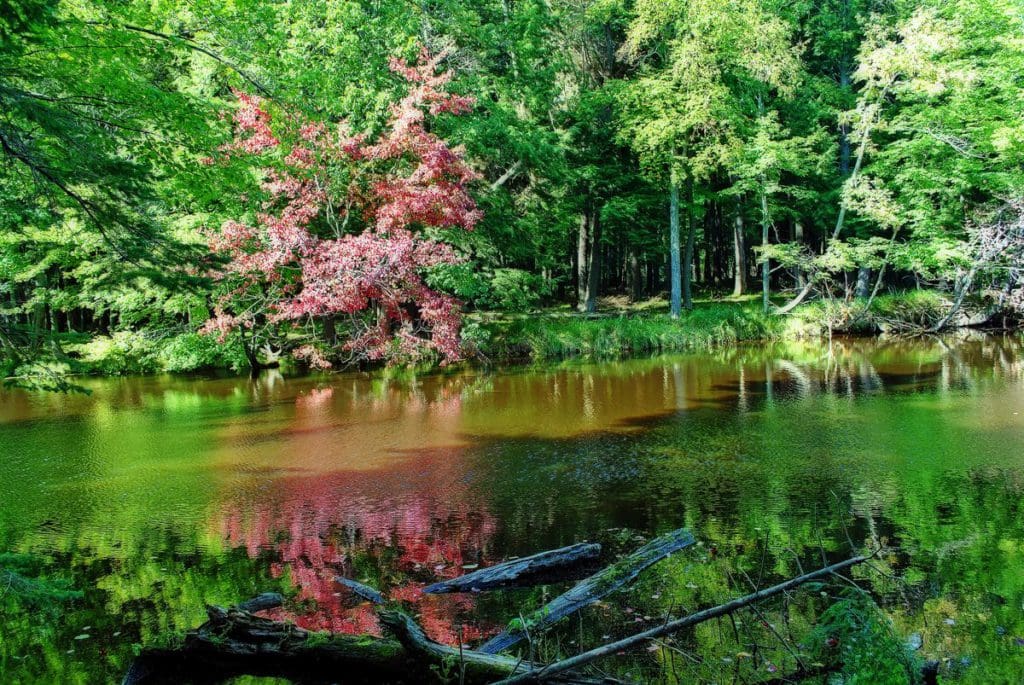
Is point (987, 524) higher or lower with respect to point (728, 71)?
lower

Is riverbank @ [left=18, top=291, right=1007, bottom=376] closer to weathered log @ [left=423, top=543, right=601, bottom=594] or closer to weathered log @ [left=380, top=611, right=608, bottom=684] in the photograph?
weathered log @ [left=423, top=543, right=601, bottom=594]

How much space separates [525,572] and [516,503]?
2442 mm

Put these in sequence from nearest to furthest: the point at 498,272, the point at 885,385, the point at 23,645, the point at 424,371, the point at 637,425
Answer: the point at 23,645 < the point at 637,425 < the point at 885,385 < the point at 424,371 < the point at 498,272

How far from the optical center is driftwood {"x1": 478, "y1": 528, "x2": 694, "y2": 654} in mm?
4051

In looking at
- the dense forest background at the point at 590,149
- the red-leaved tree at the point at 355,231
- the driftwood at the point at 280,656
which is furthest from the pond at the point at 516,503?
the dense forest background at the point at 590,149

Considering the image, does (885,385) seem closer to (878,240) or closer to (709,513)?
(709,513)

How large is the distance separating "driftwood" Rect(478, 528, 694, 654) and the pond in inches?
10.9

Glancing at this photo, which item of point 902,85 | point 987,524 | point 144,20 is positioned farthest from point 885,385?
point 144,20

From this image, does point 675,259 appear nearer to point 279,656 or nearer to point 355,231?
point 355,231

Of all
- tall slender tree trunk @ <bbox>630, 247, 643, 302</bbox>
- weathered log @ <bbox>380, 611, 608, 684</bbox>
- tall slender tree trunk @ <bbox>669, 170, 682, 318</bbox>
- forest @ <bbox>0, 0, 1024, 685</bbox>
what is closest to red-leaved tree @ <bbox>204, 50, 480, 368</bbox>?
forest @ <bbox>0, 0, 1024, 685</bbox>

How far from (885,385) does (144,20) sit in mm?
13090

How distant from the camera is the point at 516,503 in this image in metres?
7.82

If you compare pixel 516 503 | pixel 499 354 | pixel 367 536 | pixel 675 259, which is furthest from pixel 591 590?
pixel 675 259

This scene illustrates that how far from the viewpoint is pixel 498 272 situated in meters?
20.4
